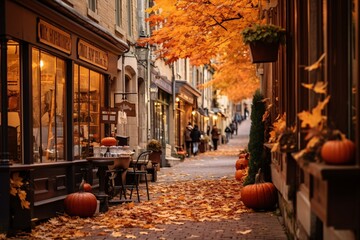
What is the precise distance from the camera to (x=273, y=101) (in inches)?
525

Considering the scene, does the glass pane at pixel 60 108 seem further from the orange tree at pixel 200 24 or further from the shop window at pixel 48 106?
the orange tree at pixel 200 24

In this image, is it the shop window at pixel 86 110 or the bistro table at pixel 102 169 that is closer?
the bistro table at pixel 102 169

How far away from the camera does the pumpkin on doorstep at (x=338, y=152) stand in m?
4.84

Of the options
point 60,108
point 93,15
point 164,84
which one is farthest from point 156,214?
point 164,84

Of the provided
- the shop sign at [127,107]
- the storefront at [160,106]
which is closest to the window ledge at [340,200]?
the shop sign at [127,107]

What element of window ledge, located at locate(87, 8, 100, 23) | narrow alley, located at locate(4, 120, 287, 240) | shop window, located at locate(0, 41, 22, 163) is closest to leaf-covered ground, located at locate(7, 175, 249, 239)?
narrow alley, located at locate(4, 120, 287, 240)

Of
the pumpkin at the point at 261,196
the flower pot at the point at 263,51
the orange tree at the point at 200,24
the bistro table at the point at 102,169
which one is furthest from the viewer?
the orange tree at the point at 200,24

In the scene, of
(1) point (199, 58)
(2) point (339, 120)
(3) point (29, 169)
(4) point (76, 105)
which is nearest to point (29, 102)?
(3) point (29, 169)

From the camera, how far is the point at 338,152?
486 centimetres

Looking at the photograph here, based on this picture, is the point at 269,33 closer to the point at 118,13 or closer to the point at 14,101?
the point at 14,101

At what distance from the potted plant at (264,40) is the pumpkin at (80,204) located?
385 cm

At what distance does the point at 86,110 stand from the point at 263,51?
5636 mm

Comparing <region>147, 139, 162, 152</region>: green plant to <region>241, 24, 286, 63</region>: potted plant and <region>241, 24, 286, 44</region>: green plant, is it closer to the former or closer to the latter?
<region>241, 24, 286, 63</region>: potted plant

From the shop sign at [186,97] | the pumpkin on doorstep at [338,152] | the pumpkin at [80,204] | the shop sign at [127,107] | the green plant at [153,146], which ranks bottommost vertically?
the pumpkin at [80,204]
